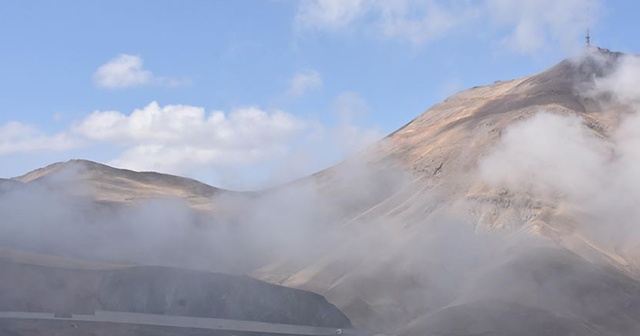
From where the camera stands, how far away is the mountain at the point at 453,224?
13000 cm

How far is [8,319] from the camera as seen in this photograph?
88.6 metres

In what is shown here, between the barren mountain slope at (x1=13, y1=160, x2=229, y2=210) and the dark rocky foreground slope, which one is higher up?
the barren mountain slope at (x1=13, y1=160, x2=229, y2=210)

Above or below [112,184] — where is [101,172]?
above

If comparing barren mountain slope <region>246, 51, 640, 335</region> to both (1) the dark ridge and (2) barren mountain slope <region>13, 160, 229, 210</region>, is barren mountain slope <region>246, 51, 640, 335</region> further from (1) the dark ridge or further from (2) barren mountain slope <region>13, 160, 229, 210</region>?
(1) the dark ridge

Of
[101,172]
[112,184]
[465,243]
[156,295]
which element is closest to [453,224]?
[465,243]

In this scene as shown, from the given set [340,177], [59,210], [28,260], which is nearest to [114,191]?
[59,210]

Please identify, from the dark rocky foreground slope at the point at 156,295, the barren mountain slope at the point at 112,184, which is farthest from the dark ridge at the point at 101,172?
the dark rocky foreground slope at the point at 156,295

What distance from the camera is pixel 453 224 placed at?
156m

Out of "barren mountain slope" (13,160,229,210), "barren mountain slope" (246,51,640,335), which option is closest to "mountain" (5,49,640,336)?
"barren mountain slope" (246,51,640,335)

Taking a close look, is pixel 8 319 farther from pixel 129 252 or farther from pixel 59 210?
pixel 59 210

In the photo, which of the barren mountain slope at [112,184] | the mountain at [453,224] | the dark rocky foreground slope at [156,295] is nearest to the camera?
the dark rocky foreground slope at [156,295]

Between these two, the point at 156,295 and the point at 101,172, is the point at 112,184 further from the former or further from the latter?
the point at 156,295

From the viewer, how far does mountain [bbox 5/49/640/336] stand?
5118 inches

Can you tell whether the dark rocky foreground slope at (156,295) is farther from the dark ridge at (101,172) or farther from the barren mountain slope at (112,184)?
the dark ridge at (101,172)
